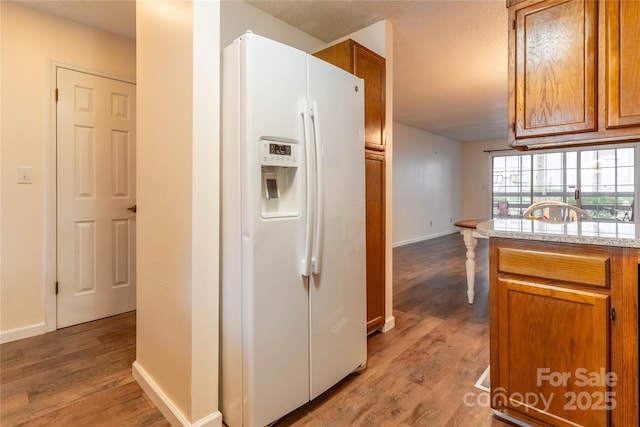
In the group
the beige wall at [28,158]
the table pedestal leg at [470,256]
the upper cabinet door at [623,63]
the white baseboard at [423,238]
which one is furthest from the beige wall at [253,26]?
the white baseboard at [423,238]

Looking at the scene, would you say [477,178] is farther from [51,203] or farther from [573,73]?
[51,203]

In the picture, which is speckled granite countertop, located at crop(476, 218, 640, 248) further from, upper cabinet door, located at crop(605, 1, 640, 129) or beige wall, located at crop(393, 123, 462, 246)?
beige wall, located at crop(393, 123, 462, 246)

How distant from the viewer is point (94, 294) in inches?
108

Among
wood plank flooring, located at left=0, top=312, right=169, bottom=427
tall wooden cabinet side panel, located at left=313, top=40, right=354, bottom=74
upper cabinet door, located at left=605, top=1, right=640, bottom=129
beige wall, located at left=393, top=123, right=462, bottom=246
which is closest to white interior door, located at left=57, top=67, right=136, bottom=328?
wood plank flooring, located at left=0, top=312, right=169, bottom=427

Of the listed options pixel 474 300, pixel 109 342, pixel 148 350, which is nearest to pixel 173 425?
pixel 148 350

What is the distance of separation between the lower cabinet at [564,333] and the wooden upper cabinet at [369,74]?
1.24m

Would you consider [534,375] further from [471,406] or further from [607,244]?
[607,244]

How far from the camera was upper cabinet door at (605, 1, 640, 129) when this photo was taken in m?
1.41

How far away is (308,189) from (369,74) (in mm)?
1318

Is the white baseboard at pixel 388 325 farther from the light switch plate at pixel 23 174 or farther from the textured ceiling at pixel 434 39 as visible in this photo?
the light switch plate at pixel 23 174

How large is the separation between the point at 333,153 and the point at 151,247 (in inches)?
43.1

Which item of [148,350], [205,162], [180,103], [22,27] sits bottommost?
[148,350]

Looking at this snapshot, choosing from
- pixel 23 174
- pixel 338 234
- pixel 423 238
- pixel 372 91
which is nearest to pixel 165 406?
pixel 338 234

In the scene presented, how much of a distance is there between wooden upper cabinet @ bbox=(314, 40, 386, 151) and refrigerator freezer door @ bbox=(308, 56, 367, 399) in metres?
0.44
